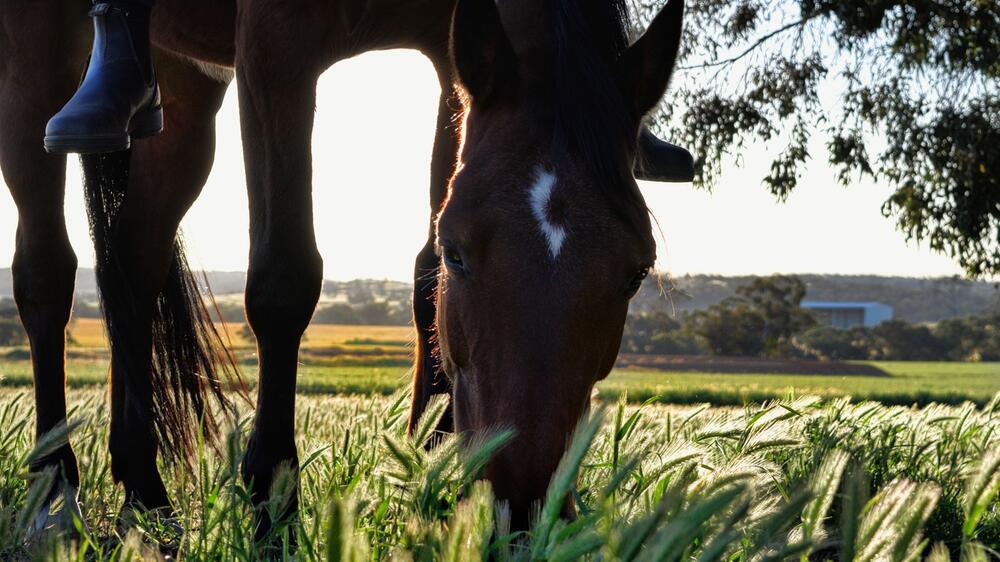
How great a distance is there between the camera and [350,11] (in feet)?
11.3

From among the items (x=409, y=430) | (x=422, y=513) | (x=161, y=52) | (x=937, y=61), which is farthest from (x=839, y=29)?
(x=422, y=513)

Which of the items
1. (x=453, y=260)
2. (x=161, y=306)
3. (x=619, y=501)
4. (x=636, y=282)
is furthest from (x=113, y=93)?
(x=619, y=501)

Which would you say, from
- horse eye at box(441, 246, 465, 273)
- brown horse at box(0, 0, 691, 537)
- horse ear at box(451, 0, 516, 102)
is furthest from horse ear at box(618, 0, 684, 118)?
horse eye at box(441, 246, 465, 273)

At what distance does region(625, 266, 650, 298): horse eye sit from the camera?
2312 millimetres

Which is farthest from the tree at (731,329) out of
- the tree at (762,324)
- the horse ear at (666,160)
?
the horse ear at (666,160)

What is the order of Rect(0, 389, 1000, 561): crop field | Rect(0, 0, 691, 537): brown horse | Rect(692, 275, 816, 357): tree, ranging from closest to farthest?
Rect(0, 389, 1000, 561): crop field < Rect(0, 0, 691, 537): brown horse < Rect(692, 275, 816, 357): tree

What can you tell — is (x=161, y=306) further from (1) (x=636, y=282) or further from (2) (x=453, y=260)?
(1) (x=636, y=282)

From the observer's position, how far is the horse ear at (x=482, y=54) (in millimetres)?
2672

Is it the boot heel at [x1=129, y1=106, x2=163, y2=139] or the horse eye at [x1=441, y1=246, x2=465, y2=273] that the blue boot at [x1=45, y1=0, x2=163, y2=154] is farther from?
the horse eye at [x1=441, y1=246, x2=465, y2=273]

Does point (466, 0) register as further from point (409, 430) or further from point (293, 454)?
point (409, 430)

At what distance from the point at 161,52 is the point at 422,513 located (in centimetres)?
441

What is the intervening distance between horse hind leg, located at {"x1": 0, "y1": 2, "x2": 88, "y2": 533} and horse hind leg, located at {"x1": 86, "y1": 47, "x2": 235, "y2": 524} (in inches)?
12.2

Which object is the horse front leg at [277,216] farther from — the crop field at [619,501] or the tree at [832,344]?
the tree at [832,344]

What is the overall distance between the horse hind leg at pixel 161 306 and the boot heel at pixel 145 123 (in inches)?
20.9
